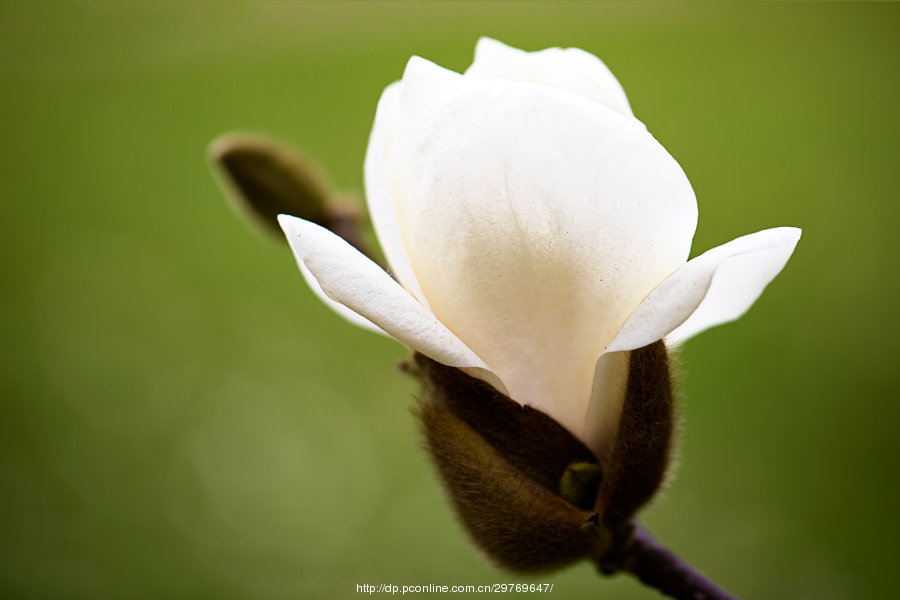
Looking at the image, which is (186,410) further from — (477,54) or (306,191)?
(477,54)

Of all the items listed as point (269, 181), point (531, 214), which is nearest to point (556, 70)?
point (531, 214)

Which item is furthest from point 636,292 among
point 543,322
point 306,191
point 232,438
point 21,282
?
point 21,282

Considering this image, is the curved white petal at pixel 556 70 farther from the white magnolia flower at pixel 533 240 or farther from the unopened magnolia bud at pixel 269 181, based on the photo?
the unopened magnolia bud at pixel 269 181

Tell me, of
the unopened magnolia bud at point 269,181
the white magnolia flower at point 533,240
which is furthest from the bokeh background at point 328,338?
the white magnolia flower at point 533,240

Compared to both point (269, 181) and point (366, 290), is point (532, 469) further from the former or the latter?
point (269, 181)

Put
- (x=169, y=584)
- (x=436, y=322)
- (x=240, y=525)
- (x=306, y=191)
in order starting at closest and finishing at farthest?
(x=436, y=322)
(x=306, y=191)
(x=169, y=584)
(x=240, y=525)
